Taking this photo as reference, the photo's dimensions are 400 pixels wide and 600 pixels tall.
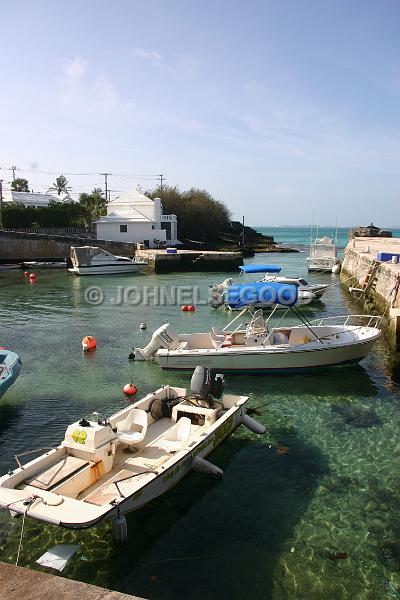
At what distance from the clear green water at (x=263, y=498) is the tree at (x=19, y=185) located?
76026 millimetres

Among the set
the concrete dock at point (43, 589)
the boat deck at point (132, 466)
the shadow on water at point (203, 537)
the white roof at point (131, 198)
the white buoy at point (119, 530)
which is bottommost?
the shadow on water at point (203, 537)

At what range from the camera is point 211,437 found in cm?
1030

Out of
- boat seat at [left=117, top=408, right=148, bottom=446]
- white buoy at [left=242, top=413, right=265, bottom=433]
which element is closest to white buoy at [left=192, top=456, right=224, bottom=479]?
boat seat at [left=117, top=408, right=148, bottom=446]

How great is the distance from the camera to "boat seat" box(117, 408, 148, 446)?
983 cm

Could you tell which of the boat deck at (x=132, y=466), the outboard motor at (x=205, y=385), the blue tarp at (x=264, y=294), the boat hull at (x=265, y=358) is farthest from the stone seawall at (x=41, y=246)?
the boat deck at (x=132, y=466)

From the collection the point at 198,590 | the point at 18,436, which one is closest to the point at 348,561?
the point at 198,590

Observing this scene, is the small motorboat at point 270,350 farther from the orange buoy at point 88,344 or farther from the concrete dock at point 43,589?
the concrete dock at point 43,589

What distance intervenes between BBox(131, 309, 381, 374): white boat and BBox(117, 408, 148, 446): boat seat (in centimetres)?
556

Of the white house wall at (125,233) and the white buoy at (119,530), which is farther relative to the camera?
the white house wall at (125,233)

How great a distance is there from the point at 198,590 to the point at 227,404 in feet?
16.7

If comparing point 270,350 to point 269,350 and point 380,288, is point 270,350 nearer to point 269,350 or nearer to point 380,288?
point 269,350

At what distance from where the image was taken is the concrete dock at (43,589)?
5289mm

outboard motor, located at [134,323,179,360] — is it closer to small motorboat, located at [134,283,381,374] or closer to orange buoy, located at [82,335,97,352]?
small motorboat, located at [134,283,381,374]

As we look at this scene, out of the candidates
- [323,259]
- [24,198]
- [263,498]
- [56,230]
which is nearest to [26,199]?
[24,198]
